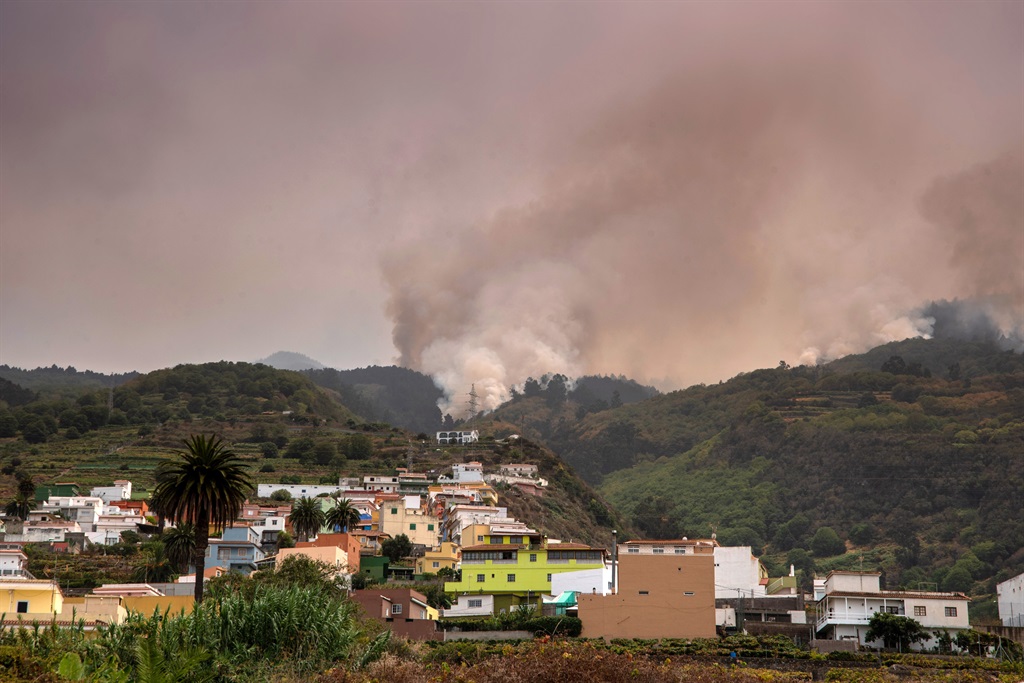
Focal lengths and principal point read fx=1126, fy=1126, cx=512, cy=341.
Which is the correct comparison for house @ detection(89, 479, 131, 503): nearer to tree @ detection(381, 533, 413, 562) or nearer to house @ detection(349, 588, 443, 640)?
tree @ detection(381, 533, 413, 562)

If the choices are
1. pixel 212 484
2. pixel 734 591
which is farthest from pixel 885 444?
pixel 212 484

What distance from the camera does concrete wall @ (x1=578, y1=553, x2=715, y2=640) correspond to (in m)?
51.2

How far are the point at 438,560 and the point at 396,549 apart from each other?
15.1ft

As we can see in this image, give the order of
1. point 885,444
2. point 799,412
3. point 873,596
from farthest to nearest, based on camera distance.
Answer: point 799,412, point 885,444, point 873,596

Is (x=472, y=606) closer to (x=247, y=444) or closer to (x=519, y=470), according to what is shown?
(x=519, y=470)

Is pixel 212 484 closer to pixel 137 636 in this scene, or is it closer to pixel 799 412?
pixel 137 636

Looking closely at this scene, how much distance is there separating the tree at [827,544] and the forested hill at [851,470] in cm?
21

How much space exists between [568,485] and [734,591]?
55.3 metres

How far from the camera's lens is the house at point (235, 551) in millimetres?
78812

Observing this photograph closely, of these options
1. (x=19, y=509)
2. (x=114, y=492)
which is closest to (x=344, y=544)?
(x=19, y=509)

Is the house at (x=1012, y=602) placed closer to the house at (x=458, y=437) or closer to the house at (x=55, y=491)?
the house at (x=55, y=491)

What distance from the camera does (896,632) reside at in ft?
165

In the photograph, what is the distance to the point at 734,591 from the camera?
72.3 meters

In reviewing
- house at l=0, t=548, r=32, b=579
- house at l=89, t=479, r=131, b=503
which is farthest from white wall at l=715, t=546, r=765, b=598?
house at l=89, t=479, r=131, b=503
